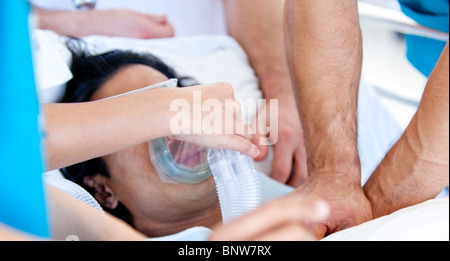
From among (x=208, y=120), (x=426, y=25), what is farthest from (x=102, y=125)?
(x=426, y=25)

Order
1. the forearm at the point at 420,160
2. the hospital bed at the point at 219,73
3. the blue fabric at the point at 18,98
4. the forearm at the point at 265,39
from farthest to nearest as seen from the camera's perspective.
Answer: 1. the forearm at the point at 265,39
2. the hospital bed at the point at 219,73
3. the forearm at the point at 420,160
4. the blue fabric at the point at 18,98

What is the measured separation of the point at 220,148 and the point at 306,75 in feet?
1.03

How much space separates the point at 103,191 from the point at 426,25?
97 cm

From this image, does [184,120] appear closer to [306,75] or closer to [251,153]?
[251,153]

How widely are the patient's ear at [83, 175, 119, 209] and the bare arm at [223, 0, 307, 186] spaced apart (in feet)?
1.23

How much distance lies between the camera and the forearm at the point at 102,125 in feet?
2.34

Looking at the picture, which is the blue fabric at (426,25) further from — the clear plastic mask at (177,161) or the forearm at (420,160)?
the clear plastic mask at (177,161)

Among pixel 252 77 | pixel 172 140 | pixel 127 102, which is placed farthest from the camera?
pixel 252 77

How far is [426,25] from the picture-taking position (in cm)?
127

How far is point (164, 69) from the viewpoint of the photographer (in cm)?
111

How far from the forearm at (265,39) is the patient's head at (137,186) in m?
0.39

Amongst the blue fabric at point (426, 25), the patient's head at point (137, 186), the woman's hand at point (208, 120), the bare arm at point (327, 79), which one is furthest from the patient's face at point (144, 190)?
the blue fabric at point (426, 25)

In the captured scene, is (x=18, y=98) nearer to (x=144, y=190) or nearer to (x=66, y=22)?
(x=144, y=190)
